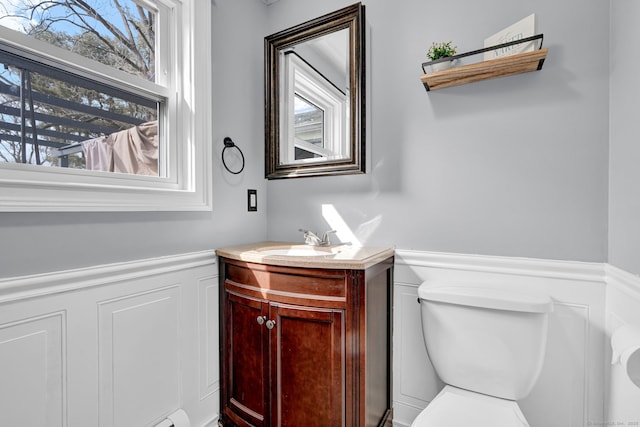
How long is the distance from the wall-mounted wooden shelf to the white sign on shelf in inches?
1.7

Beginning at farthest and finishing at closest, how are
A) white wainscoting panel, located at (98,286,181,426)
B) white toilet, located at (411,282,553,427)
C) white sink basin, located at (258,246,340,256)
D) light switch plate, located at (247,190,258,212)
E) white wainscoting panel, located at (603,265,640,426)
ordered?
light switch plate, located at (247,190,258,212)
white sink basin, located at (258,246,340,256)
white wainscoting panel, located at (98,286,181,426)
white toilet, located at (411,282,553,427)
white wainscoting panel, located at (603,265,640,426)

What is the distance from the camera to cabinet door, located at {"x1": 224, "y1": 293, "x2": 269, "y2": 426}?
133 centimetres

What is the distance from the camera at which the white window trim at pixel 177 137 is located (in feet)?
3.63

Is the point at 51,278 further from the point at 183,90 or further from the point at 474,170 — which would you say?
the point at 474,170

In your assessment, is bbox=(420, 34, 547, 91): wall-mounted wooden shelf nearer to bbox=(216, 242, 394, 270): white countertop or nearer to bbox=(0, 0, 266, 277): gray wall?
bbox=(216, 242, 394, 270): white countertop

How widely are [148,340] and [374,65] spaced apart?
170 cm

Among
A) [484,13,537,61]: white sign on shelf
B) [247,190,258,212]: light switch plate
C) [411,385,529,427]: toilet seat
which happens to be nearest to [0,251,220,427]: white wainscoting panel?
[247,190,258,212]: light switch plate

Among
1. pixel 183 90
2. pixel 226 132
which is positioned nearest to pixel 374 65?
pixel 226 132

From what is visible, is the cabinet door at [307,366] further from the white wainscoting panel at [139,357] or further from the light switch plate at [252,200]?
the light switch plate at [252,200]

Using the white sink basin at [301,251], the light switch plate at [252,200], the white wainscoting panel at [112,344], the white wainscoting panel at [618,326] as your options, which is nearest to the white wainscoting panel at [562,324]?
the white wainscoting panel at [618,326]

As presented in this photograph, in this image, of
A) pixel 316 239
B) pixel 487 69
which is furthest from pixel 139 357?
pixel 487 69

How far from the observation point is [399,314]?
149 centimetres

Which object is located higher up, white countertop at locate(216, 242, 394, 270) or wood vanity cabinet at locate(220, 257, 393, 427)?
white countertop at locate(216, 242, 394, 270)

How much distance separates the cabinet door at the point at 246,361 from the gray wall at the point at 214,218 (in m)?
0.40
